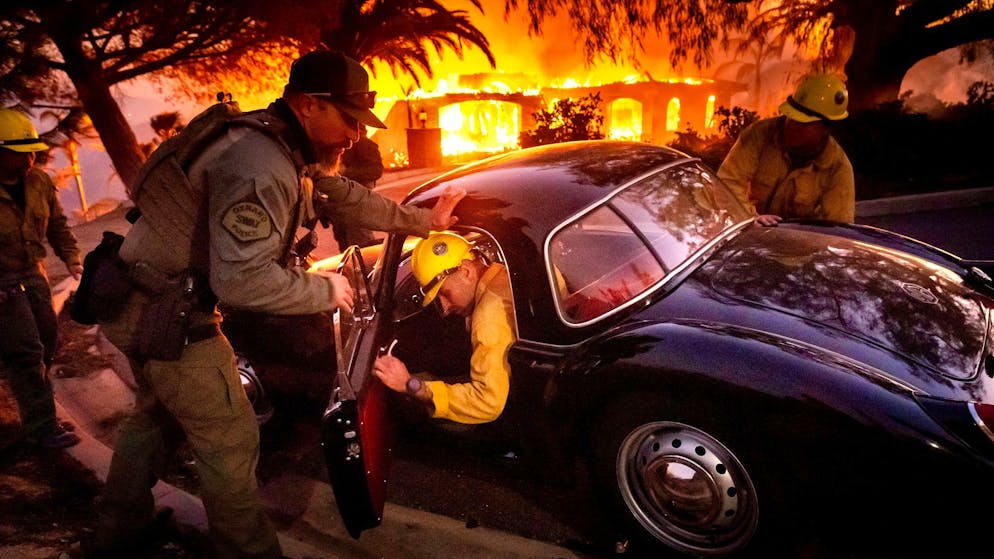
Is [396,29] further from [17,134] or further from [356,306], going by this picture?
[356,306]

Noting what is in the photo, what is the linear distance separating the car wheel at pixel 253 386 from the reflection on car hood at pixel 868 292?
2.84 m

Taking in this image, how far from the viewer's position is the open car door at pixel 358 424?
2.22m

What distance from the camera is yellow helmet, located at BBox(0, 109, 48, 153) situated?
3.15 metres

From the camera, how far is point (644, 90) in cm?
3234

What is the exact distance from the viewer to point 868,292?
2521mm

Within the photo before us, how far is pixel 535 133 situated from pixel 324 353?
10.2 meters

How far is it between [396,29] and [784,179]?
14611mm

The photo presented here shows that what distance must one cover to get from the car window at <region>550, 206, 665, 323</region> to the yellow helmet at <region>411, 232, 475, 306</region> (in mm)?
476

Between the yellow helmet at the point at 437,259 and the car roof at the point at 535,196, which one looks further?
the yellow helmet at the point at 437,259

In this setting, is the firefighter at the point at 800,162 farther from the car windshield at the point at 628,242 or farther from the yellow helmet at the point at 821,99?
the car windshield at the point at 628,242

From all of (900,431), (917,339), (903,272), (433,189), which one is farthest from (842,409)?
(433,189)

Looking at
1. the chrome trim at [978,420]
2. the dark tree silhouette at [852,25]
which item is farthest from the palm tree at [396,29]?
the chrome trim at [978,420]

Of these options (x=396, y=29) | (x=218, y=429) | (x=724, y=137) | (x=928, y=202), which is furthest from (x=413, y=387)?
(x=396, y=29)

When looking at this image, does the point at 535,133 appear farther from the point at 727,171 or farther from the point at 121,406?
the point at 121,406
